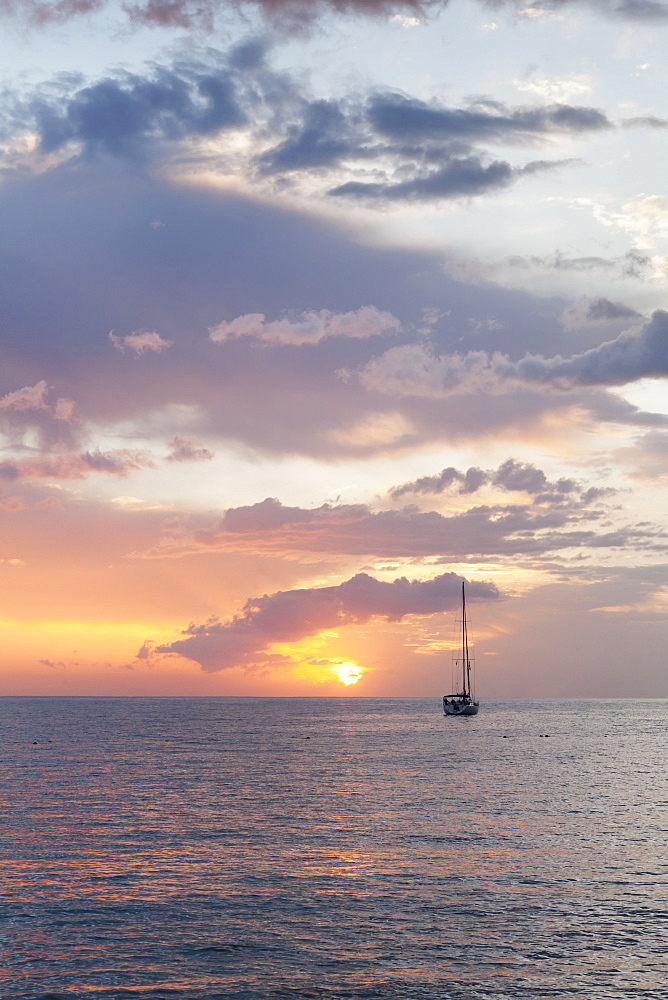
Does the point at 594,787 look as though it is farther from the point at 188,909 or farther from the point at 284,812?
the point at 188,909

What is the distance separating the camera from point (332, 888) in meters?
45.2

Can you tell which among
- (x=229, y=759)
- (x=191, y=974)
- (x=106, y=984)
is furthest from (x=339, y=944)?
(x=229, y=759)

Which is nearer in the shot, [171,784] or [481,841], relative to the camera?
[481,841]

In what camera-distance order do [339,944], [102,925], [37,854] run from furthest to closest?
[37,854], [102,925], [339,944]

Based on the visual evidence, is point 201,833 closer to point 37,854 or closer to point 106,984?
point 37,854

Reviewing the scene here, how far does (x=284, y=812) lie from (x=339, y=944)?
3371 cm

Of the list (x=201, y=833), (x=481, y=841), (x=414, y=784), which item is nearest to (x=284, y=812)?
(x=201, y=833)

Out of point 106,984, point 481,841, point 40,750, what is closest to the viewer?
point 106,984

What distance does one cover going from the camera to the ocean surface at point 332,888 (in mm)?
32812

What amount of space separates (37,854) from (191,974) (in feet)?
80.8

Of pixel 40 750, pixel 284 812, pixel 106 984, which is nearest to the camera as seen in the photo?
pixel 106 984

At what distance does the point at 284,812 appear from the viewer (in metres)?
69.2

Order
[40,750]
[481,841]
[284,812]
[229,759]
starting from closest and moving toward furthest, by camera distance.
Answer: [481,841] < [284,812] < [229,759] < [40,750]

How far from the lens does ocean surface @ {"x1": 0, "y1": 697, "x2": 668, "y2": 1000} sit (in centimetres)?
3281
